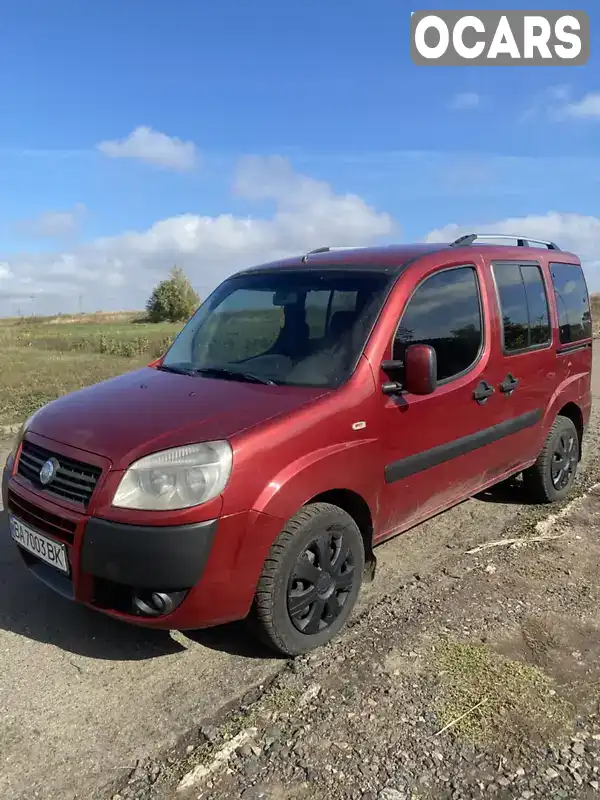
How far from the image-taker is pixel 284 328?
396 cm

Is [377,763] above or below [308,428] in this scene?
below

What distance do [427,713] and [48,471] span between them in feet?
6.67

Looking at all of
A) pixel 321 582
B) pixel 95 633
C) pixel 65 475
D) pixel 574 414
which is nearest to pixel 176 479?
pixel 65 475

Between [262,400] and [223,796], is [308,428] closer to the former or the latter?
[262,400]

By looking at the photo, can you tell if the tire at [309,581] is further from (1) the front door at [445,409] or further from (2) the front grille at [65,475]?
(2) the front grille at [65,475]

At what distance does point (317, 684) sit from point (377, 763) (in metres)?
0.56

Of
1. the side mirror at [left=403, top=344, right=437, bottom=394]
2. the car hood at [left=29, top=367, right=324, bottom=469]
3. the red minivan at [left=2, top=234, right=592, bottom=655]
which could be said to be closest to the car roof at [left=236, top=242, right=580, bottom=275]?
the red minivan at [left=2, top=234, right=592, bottom=655]

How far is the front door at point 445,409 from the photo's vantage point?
369 cm

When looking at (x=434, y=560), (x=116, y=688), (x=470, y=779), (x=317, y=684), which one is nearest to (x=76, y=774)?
(x=116, y=688)

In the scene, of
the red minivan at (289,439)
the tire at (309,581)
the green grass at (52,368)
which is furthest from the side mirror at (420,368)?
the green grass at (52,368)

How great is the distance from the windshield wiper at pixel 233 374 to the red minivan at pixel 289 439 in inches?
0.6

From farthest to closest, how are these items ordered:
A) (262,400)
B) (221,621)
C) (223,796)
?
1. (262,400)
2. (221,621)
3. (223,796)

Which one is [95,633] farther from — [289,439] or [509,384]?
[509,384]

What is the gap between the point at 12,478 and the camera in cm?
346
